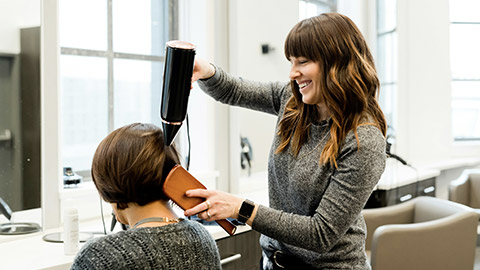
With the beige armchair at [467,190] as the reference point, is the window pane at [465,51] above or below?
above

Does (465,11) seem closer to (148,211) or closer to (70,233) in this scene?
(70,233)

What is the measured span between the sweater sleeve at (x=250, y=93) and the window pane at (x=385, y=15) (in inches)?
107

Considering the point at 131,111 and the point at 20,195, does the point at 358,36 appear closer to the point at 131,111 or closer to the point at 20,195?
the point at 20,195

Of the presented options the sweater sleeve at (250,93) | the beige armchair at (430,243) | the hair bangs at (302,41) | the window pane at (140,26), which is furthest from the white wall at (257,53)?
the hair bangs at (302,41)

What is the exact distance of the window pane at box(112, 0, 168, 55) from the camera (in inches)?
114

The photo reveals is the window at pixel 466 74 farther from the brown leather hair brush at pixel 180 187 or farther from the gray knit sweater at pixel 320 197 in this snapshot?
the brown leather hair brush at pixel 180 187

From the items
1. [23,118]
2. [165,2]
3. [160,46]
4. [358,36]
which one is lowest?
[23,118]

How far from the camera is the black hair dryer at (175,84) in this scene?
141cm

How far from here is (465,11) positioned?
536cm

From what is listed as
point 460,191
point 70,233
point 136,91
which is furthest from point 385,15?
point 70,233

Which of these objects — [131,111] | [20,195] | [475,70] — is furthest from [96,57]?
[475,70]

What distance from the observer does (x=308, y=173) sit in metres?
1.53

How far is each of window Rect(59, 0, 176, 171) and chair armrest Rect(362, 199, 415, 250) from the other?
1.37 metres

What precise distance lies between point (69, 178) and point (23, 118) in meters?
0.39
